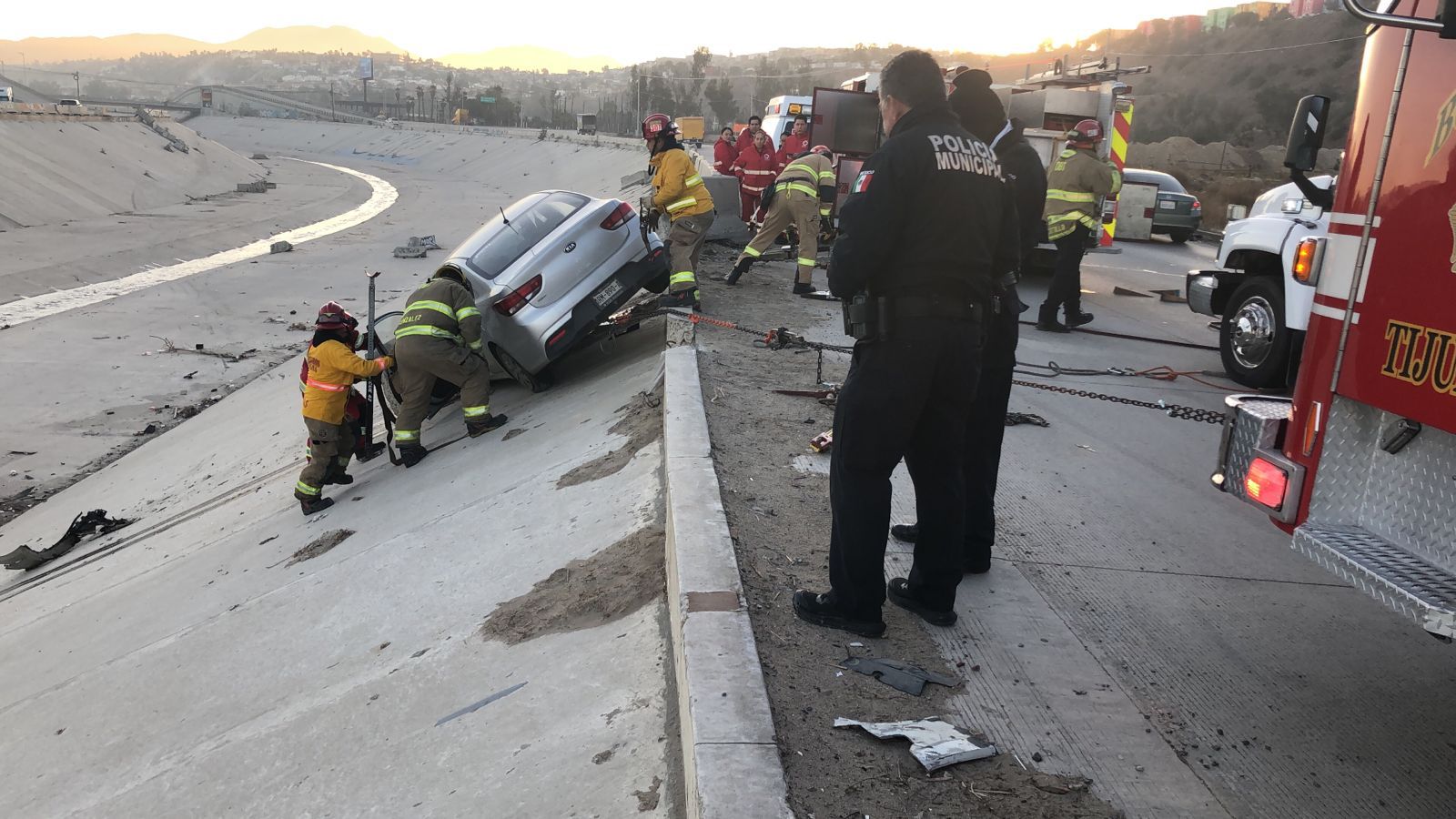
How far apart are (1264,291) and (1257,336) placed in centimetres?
35

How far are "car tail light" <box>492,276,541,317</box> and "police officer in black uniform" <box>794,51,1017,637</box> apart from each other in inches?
205

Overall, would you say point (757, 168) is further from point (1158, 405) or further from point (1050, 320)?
point (1158, 405)

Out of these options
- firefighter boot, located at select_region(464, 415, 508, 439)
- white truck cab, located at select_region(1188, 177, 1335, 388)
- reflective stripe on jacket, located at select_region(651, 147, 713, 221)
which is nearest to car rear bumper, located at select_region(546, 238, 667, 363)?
reflective stripe on jacket, located at select_region(651, 147, 713, 221)

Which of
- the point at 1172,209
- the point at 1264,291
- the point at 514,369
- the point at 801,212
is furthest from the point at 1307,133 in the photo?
the point at 1172,209

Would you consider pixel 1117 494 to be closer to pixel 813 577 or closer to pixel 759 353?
pixel 813 577

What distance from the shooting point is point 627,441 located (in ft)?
20.8

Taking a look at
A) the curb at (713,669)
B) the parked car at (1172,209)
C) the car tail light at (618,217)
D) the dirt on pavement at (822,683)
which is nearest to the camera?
the curb at (713,669)

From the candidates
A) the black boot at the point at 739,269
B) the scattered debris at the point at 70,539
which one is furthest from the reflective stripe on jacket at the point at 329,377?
the black boot at the point at 739,269

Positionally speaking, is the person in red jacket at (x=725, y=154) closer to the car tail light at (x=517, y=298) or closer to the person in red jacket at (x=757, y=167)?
the person in red jacket at (x=757, y=167)

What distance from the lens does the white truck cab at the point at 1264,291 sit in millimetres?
7684

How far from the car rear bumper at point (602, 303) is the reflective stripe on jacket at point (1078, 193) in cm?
389

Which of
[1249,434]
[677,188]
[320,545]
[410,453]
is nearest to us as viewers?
[1249,434]

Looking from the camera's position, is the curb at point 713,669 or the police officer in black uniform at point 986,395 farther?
the police officer in black uniform at point 986,395

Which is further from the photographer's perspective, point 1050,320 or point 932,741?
point 1050,320
